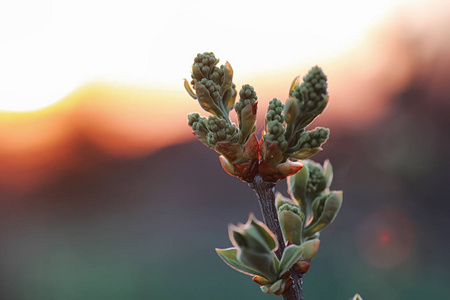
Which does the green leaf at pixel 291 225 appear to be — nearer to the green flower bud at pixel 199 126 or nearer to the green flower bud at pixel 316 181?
the green flower bud at pixel 316 181

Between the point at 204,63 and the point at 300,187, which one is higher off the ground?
the point at 204,63

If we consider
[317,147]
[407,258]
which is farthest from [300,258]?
[407,258]

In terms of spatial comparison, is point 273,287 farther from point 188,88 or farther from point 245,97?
point 188,88

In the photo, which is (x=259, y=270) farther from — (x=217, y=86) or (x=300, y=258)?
(x=217, y=86)

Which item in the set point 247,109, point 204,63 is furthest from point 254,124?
point 204,63

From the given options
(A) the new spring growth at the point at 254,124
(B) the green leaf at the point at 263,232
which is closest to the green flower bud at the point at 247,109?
(A) the new spring growth at the point at 254,124
